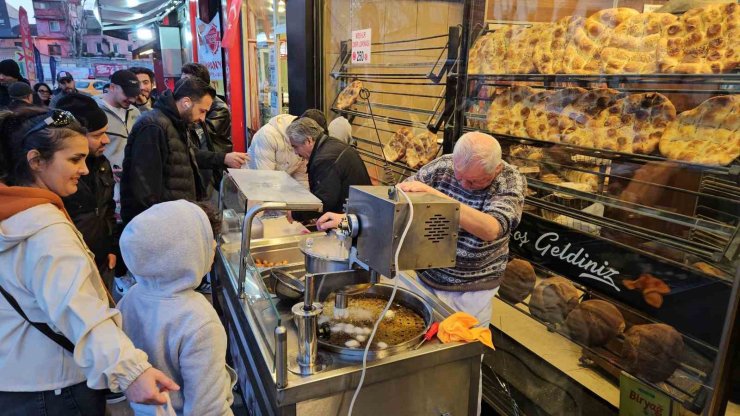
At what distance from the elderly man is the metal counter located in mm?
401

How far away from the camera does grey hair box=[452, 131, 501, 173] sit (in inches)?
72.5

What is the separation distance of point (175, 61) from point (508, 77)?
29.4 feet

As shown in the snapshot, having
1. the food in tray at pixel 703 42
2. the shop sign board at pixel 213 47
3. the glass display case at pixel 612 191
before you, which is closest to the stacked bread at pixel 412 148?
the glass display case at pixel 612 191

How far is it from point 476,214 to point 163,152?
6.58 feet

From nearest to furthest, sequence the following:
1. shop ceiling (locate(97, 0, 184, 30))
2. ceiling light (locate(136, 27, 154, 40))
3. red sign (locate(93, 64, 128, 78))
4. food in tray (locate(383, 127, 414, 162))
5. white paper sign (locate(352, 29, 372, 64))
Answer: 1. food in tray (locate(383, 127, 414, 162))
2. white paper sign (locate(352, 29, 372, 64))
3. red sign (locate(93, 64, 128, 78))
4. shop ceiling (locate(97, 0, 184, 30))
5. ceiling light (locate(136, 27, 154, 40))

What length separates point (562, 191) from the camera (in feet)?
7.28

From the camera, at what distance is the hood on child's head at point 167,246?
4.47 ft

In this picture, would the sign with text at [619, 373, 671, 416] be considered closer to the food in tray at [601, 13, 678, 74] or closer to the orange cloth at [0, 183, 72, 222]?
the food in tray at [601, 13, 678, 74]

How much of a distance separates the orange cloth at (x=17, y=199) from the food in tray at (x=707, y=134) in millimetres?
2308

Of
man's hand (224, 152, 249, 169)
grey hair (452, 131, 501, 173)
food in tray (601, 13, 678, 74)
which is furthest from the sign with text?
man's hand (224, 152, 249, 169)

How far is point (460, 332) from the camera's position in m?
1.54

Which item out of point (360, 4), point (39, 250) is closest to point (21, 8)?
point (360, 4)

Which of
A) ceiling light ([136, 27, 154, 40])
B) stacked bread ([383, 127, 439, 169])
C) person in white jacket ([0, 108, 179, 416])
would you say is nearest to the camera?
person in white jacket ([0, 108, 179, 416])

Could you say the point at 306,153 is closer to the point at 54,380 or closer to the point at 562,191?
the point at 562,191
